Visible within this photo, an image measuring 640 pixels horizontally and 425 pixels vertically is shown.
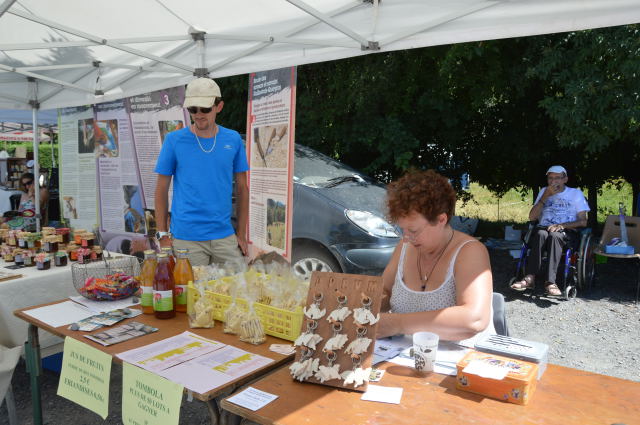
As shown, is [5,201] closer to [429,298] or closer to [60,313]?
[60,313]

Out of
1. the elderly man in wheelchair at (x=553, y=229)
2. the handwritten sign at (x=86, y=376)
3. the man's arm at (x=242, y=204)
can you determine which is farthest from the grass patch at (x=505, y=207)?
the handwritten sign at (x=86, y=376)

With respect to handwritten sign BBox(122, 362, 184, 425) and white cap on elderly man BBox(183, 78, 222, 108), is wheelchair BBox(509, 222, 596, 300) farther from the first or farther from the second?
handwritten sign BBox(122, 362, 184, 425)

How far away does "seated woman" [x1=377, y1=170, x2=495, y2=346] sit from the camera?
5.45 feet

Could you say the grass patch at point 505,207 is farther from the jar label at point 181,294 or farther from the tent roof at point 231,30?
the jar label at point 181,294

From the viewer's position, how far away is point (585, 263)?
5367 millimetres

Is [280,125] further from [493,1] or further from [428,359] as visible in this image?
[428,359]

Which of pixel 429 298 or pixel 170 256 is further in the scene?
pixel 170 256

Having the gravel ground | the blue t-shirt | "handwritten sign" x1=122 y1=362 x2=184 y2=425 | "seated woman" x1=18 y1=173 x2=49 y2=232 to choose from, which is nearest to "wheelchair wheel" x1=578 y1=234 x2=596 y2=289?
the gravel ground

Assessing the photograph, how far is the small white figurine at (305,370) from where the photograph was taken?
1.38 m

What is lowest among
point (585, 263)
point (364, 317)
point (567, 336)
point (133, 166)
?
point (567, 336)

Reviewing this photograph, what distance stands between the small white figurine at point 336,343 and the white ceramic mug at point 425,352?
24cm

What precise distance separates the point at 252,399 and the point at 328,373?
0.73 ft

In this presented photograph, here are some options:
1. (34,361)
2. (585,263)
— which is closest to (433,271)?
(34,361)

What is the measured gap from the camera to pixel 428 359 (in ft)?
4.79
